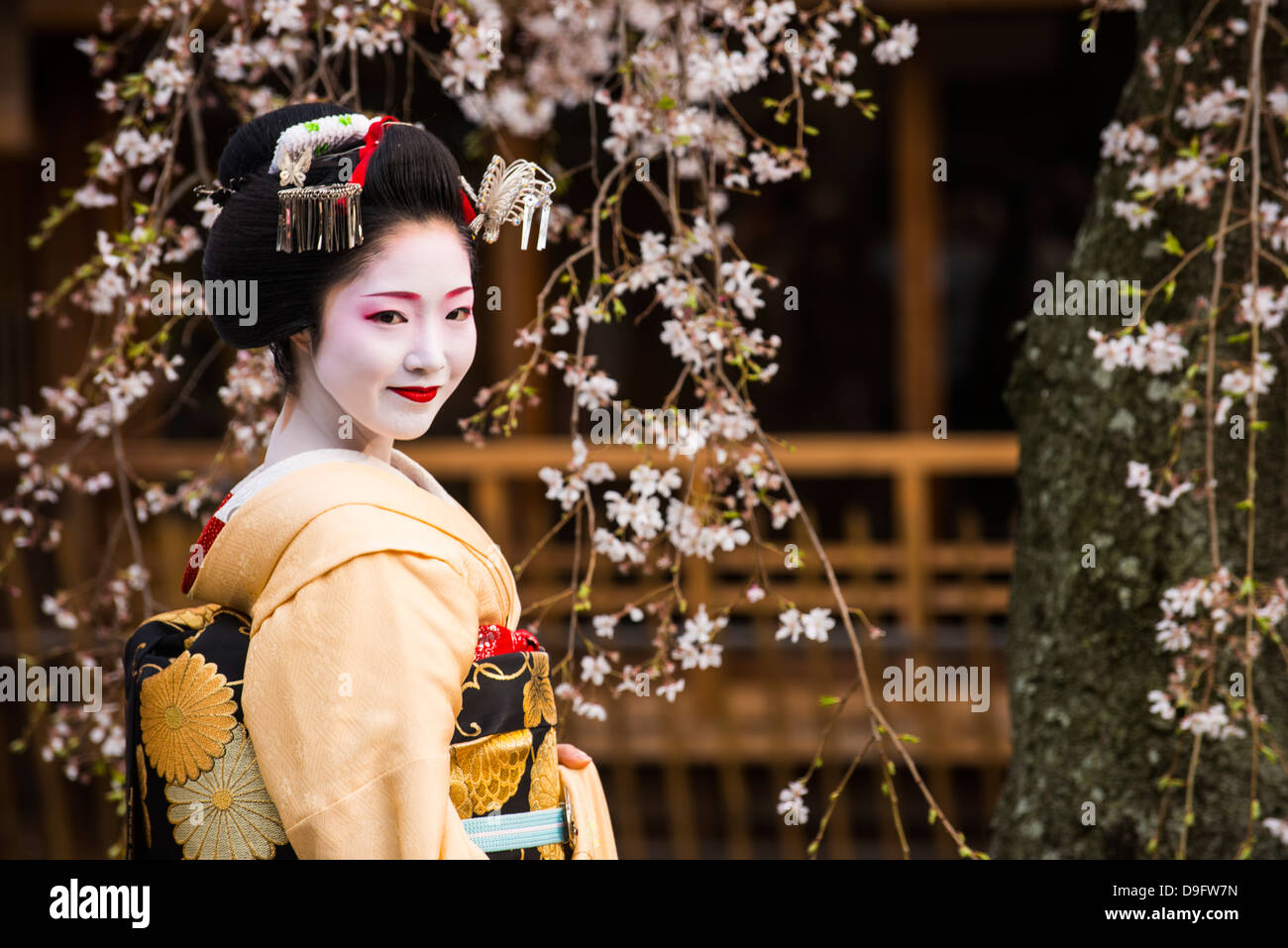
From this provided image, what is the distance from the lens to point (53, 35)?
6.11m

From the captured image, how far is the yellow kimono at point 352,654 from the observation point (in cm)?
152

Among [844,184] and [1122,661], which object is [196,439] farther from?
[1122,661]

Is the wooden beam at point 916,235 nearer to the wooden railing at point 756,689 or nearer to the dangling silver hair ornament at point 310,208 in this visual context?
the wooden railing at point 756,689

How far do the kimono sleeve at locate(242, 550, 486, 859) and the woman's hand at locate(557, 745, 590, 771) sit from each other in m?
0.33

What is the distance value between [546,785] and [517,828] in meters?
0.08

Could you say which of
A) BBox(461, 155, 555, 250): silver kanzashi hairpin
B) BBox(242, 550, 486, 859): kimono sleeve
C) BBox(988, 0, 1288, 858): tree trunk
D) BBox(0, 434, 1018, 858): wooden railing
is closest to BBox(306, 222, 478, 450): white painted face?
BBox(461, 155, 555, 250): silver kanzashi hairpin

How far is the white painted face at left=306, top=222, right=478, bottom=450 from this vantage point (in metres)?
1.72

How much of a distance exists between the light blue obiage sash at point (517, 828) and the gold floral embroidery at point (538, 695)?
0.13 metres

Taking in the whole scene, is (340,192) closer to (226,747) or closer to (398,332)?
(398,332)

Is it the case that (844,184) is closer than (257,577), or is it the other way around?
(257,577)

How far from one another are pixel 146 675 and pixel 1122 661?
213cm

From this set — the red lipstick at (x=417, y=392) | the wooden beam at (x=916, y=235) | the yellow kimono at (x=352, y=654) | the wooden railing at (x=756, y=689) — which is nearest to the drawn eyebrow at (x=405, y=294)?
the red lipstick at (x=417, y=392)

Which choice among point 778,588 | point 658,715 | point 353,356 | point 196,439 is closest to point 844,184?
point 778,588
